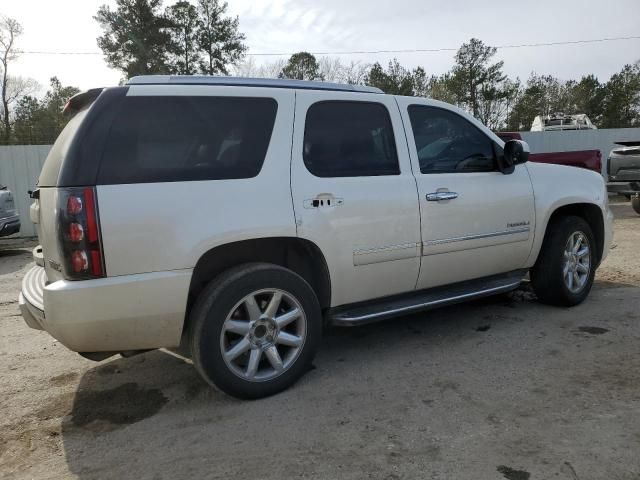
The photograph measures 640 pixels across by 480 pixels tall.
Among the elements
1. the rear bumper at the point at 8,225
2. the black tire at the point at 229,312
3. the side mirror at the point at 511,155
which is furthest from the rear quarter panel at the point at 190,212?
the rear bumper at the point at 8,225

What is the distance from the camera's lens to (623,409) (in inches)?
121

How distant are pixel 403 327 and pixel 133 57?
1257 inches

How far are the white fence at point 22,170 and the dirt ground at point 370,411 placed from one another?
9803mm

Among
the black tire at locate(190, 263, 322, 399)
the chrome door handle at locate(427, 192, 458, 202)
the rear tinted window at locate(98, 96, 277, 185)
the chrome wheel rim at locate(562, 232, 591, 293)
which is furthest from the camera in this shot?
the chrome wheel rim at locate(562, 232, 591, 293)

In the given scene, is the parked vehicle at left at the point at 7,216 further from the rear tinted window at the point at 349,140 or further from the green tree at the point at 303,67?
the green tree at the point at 303,67

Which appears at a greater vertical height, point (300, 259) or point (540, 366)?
point (300, 259)

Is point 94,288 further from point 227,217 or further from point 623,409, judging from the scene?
point 623,409

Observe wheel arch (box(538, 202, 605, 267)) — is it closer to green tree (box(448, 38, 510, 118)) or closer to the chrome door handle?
the chrome door handle

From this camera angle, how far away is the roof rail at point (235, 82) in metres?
3.33

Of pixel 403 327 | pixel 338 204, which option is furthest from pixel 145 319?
pixel 403 327

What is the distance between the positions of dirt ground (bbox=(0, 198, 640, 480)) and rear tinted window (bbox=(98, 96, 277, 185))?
4.78 feet

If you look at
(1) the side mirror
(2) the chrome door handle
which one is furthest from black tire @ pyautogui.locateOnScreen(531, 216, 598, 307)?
(2) the chrome door handle

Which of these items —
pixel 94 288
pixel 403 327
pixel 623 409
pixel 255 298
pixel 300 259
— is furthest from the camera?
pixel 403 327

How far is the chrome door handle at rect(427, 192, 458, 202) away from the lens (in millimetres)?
3936
